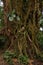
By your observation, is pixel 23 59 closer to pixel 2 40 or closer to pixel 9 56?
pixel 9 56

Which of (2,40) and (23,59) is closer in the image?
(23,59)

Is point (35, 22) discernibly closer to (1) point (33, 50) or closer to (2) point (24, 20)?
(2) point (24, 20)

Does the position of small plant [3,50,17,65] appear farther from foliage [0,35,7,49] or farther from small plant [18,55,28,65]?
foliage [0,35,7,49]

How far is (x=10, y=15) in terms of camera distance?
3730 mm

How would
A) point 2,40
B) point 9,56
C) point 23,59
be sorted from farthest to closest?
point 2,40 < point 9,56 < point 23,59

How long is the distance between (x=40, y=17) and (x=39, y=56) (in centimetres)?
70

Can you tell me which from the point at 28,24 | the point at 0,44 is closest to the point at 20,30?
the point at 28,24

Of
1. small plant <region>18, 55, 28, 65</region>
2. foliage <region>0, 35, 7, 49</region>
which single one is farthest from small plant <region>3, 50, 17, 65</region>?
foliage <region>0, 35, 7, 49</region>

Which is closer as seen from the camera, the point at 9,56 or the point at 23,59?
the point at 23,59

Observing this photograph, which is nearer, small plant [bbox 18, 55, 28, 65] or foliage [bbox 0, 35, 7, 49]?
small plant [bbox 18, 55, 28, 65]

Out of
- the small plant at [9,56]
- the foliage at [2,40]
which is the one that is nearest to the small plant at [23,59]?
the small plant at [9,56]

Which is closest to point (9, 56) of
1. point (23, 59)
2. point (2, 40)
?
point (23, 59)

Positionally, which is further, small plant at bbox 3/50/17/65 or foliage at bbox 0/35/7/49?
foliage at bbox 0/35/7/49

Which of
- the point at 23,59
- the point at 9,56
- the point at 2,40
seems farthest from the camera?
the point at 2,40
